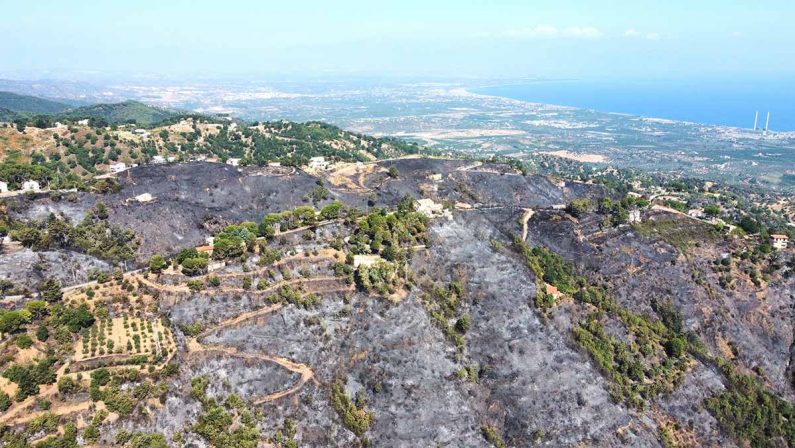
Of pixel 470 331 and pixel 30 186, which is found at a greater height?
pixel 30 186

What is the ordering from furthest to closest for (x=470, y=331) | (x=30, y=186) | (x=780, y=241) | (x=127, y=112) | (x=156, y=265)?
(x=127, y=112) < (x=780, y=241) < (x=30, y=186) < (x=470, y=331) < (x=156, y=265)

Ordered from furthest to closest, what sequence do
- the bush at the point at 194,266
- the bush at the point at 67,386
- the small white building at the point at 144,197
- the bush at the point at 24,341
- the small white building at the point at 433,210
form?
the small white building at the point at 144,197 → the small white building at the point at 433,210 → the bush at the point at 194,266 → the bush at the point at 24,341 → the bush at the point at 67,386

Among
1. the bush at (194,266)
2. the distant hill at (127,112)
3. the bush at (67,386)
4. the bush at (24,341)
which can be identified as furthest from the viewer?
the distant hill at (127,112)

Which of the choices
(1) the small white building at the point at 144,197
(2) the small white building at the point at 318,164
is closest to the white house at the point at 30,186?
(1) the small white building at the point at 144,197

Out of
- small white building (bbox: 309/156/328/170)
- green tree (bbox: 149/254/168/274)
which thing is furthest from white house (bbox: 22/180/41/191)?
small white building (bbox: 309/156/328/170)

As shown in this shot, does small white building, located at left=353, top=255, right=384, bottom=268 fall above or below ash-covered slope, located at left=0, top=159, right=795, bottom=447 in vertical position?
above

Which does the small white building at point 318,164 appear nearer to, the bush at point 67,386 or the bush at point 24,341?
the bush at point 24,341

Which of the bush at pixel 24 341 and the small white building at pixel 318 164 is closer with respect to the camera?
the bush at pixel 24 341

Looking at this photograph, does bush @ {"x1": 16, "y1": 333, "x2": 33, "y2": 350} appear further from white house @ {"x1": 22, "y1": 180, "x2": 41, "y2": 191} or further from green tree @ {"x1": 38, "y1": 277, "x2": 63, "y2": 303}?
white house @ {"x1": 22, "y1": 180, "x2": 41, "y2": 191}

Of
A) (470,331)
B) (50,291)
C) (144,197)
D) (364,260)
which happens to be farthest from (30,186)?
(470,331)

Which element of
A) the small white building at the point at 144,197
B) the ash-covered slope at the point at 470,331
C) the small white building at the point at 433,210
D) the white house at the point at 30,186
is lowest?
the ash-covered slope at the point at 470,331

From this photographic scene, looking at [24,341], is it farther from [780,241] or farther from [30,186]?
[780,241]
